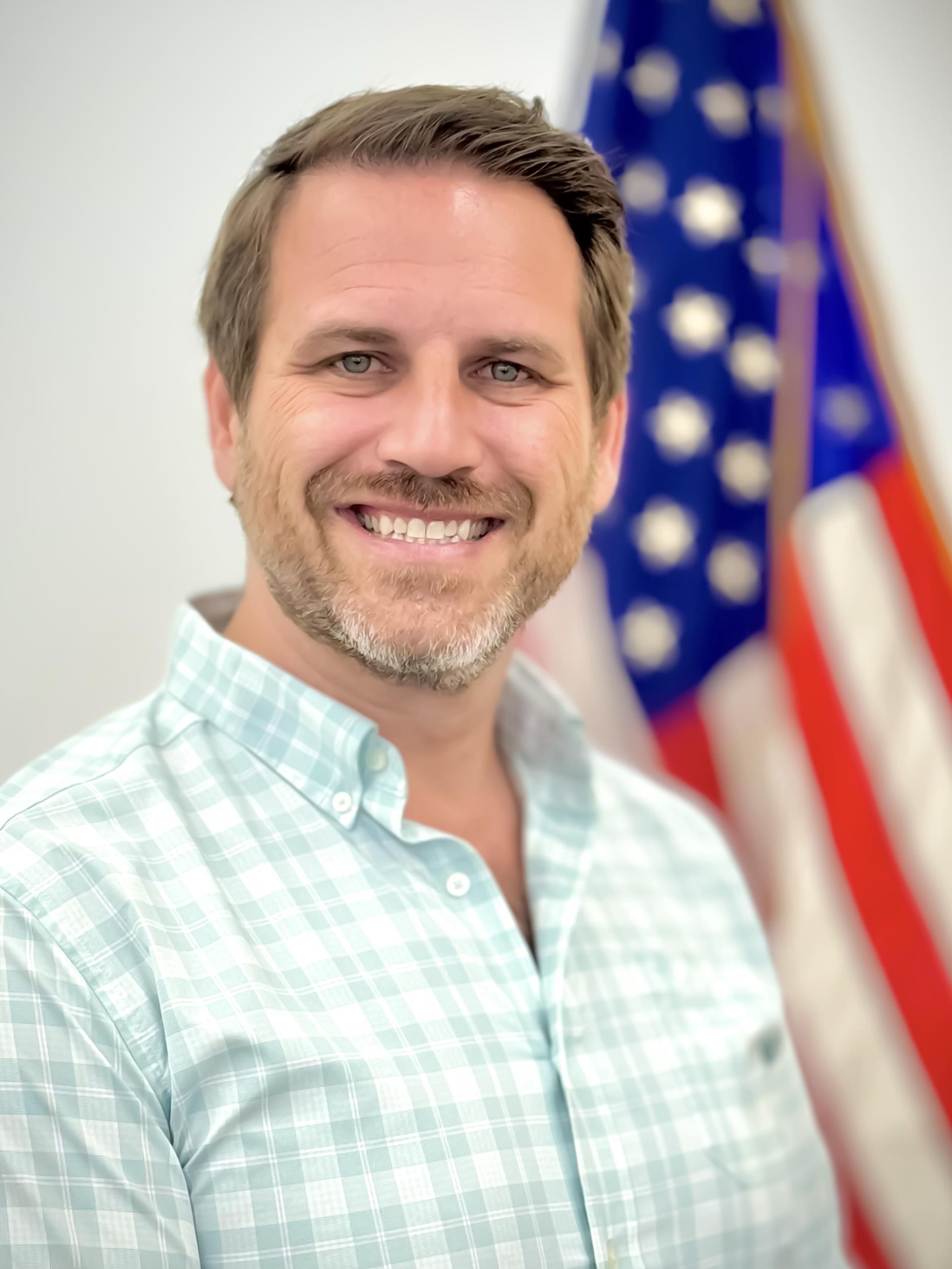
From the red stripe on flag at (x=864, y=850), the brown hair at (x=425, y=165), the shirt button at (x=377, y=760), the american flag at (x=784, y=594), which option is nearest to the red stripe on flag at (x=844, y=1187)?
the american flag at (x=784, y=594)

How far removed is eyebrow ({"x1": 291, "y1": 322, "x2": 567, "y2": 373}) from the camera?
38.1 inches

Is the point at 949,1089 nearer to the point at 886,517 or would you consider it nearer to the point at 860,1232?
the point at 860,1232

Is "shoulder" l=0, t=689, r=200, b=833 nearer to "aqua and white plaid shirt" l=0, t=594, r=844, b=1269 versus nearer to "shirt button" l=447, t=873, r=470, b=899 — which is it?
"aqua and white plaid shirt" l=0, t=594, r=844, b=1269

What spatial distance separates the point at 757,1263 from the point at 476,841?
0.48 metres

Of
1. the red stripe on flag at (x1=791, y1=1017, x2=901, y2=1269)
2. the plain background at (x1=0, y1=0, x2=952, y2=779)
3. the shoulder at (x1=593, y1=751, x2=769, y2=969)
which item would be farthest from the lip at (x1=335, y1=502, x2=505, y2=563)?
the red stripe on flag at (x1=791, y1=1017, x2=901, y2=1269)

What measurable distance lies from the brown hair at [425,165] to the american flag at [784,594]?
1.45 ft

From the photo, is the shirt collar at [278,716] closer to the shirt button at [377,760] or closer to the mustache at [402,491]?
the shirt button at [377,760]

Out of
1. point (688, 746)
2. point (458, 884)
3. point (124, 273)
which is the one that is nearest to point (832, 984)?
point (688, 746)

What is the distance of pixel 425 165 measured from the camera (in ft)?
3.27

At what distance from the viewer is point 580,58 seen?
61.7 inches

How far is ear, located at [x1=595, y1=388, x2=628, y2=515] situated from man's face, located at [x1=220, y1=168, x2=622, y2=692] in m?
0.17

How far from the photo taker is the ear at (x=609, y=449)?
1.20 meters

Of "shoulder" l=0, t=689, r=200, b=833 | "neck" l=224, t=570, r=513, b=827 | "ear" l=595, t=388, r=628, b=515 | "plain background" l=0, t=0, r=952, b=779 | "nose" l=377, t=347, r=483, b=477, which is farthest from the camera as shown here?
"plain background" l=0, t=0, r=952, b=779

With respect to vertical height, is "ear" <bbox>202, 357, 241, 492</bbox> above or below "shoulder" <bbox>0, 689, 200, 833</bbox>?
above
